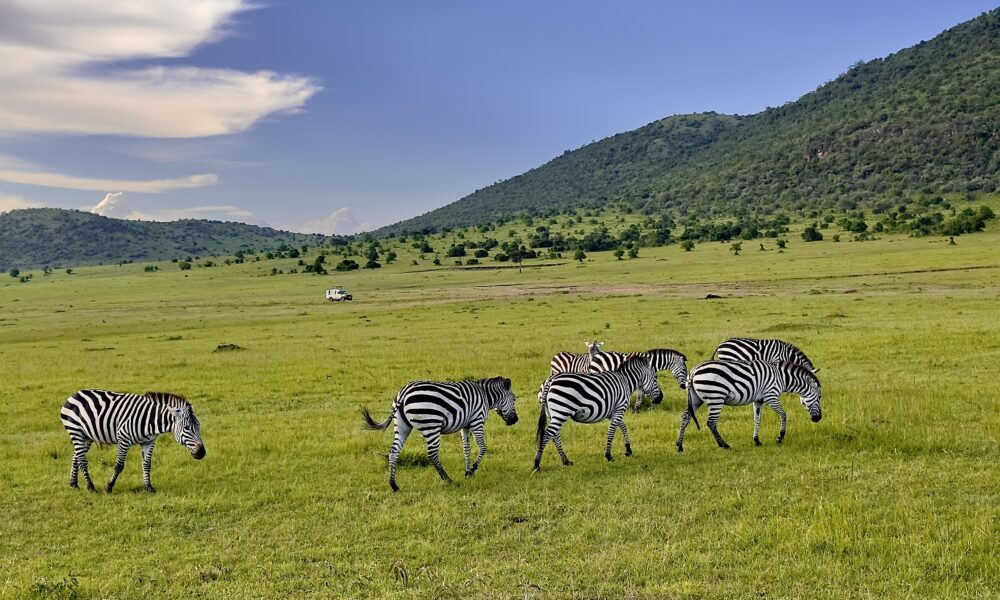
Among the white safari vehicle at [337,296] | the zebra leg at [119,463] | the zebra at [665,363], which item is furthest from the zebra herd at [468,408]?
the white safari vehicle at [337,296]

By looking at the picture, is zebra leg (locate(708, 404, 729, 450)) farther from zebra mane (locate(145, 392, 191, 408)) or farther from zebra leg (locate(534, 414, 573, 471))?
zebra mane (locate(145, 392, 191, 408))

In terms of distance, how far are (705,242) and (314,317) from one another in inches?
2978

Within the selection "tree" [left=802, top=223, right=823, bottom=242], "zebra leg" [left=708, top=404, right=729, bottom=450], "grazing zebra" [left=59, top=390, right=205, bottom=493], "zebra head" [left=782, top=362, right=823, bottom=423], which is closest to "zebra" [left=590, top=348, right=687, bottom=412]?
"zebra head" [left=782, top=362, right=823, bottom=423]

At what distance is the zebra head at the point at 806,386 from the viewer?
607 inches

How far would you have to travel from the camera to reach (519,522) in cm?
1092

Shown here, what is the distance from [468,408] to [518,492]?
1834mm

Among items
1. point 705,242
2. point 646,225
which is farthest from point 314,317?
point 646,225

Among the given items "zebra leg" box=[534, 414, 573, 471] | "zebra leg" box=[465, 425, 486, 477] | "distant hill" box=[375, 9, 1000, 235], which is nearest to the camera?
"zebra leg" box=[465, 425, 486, 477]

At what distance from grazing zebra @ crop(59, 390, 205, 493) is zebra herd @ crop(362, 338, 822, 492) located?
328 centimetres

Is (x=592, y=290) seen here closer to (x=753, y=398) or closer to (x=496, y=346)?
(x=496, y=346)

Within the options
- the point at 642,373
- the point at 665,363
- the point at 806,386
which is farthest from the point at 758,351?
the point at 642,373

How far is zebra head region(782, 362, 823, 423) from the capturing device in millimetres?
15430

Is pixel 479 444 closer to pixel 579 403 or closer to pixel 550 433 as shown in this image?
pixel 550 433

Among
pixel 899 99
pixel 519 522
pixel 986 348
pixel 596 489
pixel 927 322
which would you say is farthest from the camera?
pixel 899 99
